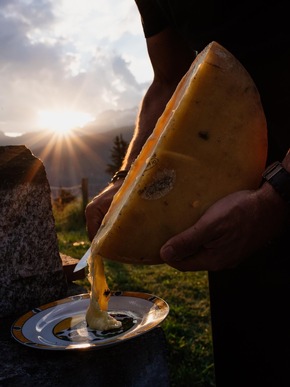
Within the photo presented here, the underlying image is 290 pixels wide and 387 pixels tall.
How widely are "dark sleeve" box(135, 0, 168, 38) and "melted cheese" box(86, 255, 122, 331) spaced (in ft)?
4.28

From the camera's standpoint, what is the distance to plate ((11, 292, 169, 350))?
1733mm

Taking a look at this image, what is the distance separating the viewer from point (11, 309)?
2.36 m

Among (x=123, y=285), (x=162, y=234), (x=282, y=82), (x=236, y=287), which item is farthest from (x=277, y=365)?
(x=123, y=285)

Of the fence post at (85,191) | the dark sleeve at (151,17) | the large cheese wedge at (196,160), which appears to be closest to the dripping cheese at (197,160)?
the large cheese wedge at (196,160)

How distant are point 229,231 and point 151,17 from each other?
147 cm

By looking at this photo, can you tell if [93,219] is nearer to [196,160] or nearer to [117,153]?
[196,160]

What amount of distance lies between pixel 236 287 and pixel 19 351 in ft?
3.13

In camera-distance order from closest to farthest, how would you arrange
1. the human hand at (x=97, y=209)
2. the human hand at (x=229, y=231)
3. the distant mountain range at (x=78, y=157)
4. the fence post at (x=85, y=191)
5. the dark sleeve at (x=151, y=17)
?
1. the human hand at (x=229, y=231)
2. the human hand at (x=97, y=209)
3. the dark sleeve at (x=151, y=17)
4. the fence post at (x=85, y=191)
5. the distant mountain range at (x=78, y=157)

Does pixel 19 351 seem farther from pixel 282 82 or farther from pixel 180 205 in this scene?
pixel 282 82

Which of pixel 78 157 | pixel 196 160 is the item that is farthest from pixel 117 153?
pixel 78 157

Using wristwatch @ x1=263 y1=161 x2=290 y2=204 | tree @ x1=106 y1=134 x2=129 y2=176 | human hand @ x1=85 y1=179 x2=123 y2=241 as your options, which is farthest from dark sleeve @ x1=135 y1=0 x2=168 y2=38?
tree @ x1=106 y1=134 x2=129 y2=176

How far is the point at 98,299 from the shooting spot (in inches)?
68.1

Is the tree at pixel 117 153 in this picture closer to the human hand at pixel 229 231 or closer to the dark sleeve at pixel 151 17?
the dark sleeve at pixel 151 17

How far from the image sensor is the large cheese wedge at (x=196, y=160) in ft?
4.28
